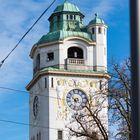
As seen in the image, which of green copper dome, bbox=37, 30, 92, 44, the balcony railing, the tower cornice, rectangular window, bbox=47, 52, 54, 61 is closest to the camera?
the tower cornice

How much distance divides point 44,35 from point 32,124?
9.11m

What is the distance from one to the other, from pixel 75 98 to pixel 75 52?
5.36 m

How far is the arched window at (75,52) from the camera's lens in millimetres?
68838

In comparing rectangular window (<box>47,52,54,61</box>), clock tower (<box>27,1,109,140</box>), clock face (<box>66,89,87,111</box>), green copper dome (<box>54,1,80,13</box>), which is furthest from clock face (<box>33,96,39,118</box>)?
green copper dome (<box>54,1,80,13</box>)

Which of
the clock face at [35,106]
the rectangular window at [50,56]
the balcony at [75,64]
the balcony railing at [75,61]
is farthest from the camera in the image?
the rectangular window at [50,56]

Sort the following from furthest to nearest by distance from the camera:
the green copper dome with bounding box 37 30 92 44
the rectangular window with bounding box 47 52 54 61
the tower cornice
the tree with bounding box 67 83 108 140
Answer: the rectangular window with bounding box 47 52 54 61, the green copper dome with bounding box 37 30 92 44, the tower cornice, the tree with bounding box 67 83 108 140

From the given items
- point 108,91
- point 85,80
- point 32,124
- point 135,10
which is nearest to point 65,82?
point 85,80

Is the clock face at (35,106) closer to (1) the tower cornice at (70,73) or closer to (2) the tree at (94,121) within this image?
(1) the tower cornice at (70,73)

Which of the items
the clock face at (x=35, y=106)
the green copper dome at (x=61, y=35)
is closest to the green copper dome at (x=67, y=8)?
the green copper dome at (x=61, y=35)

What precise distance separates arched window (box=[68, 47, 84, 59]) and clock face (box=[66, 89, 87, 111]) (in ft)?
12.9

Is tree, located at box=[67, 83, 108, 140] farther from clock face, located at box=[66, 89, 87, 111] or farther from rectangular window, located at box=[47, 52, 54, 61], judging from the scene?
rectangular window, located at box=[47, 52, 54, 61]

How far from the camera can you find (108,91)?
27.2 metres

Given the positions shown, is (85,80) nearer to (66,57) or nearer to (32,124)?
A: (66,57)

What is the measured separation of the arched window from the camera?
68.8m
